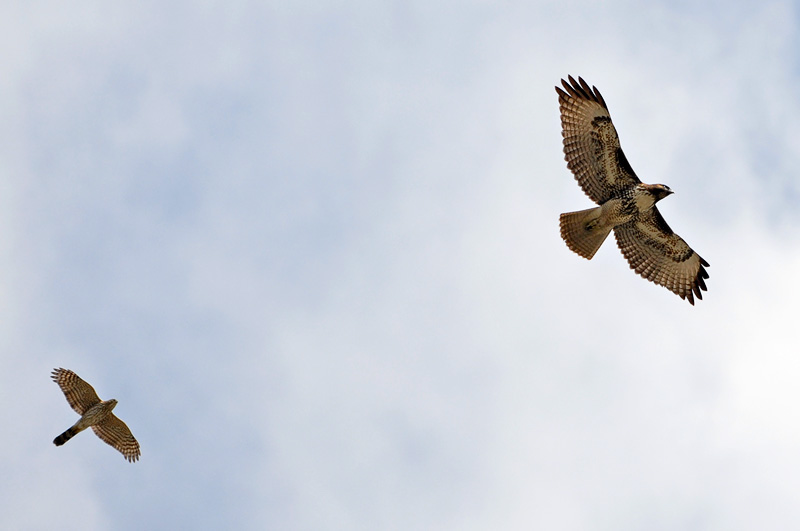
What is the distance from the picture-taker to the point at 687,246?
65.5ft

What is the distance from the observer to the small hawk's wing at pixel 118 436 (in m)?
20.3

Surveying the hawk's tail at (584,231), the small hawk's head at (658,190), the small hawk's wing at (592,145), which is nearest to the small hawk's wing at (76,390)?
the hawk's tail at (584,231)

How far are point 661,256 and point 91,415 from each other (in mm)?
10571

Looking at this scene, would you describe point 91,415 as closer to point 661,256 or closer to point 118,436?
point 118,436

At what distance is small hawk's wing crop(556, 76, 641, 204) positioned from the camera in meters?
18.6

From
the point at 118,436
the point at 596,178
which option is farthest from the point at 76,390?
the point at 596,178

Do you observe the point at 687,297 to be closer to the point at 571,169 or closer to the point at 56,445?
the point at 571,169

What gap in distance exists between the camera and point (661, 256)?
66.0 feet

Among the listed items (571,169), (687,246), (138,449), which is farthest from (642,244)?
(138,449)

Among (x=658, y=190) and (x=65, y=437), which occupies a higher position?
(x=658, y=190)

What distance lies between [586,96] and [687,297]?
4371mm

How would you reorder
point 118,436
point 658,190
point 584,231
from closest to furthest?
point 658,190, point 584,231, point 118,436

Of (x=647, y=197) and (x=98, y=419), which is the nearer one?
(x=647, y=197)

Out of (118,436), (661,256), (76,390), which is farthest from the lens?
(118,436)
